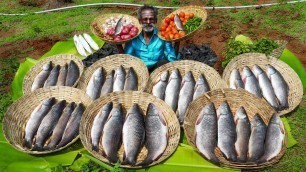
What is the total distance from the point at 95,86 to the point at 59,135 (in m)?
1.13

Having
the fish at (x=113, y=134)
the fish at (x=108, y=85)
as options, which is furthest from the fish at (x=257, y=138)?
the fish at (x=108, y=85)

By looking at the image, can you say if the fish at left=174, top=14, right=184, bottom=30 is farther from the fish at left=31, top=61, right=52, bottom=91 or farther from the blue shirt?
the fish at left=31, top=61, right=52, bottom=91

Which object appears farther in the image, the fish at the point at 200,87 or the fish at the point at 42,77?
the fish at the point at 42,77

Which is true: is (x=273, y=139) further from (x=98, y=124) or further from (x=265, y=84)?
(x=98, y=124)

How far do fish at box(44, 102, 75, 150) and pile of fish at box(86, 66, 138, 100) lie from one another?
49 centimetres

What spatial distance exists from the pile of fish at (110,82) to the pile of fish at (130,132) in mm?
657

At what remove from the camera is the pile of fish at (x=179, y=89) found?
498 centimetres

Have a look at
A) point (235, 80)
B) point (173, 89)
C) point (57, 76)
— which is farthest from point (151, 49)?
point (57, 76)

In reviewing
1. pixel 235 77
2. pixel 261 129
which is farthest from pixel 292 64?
pixel 261 129

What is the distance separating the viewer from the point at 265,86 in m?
5.23

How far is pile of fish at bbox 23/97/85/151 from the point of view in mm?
4500

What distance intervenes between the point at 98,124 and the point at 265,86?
2.78 meters

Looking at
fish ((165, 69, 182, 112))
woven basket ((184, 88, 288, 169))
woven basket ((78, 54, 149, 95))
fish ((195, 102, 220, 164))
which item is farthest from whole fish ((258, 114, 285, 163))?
woven basket ((78, 54, 149, 95))

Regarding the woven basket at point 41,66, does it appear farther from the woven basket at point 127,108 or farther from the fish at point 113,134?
the fish at point 113,134
